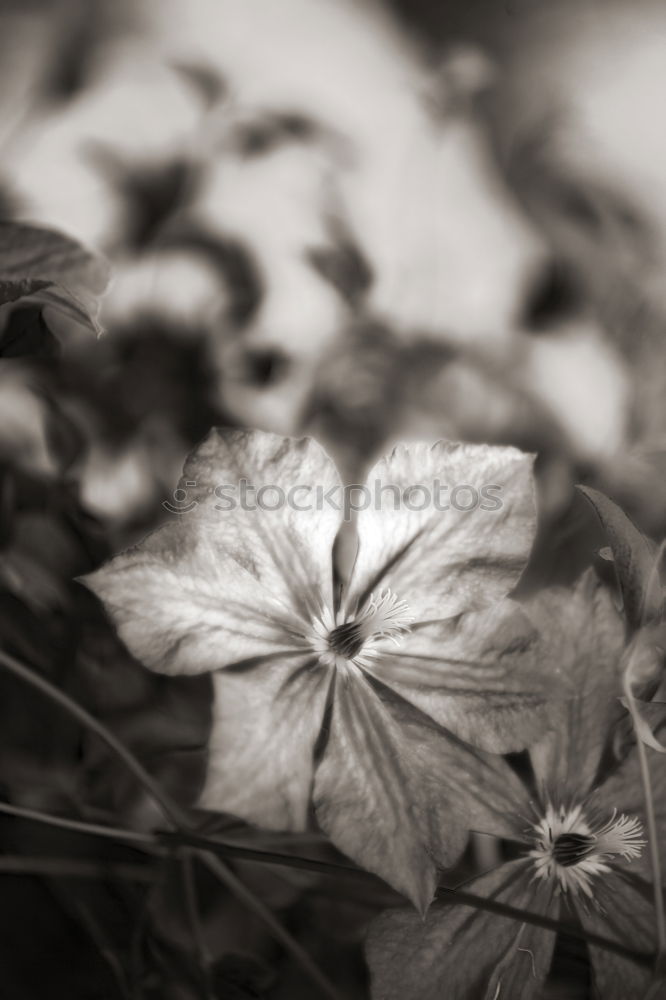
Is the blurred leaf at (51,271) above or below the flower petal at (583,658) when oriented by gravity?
above

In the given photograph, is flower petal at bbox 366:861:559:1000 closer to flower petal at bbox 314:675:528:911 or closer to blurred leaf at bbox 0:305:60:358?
flower petal at bbox 314:675:528:911

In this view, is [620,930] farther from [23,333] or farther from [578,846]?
[23,333]

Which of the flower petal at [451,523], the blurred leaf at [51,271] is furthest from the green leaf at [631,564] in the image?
the blurred leaf at [51,271]

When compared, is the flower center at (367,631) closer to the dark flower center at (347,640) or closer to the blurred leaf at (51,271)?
the dark flower center at (347,640)

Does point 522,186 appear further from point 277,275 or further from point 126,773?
point 126,773

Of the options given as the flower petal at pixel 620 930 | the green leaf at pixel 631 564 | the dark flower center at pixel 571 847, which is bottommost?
the flower petal at pixel 620 930

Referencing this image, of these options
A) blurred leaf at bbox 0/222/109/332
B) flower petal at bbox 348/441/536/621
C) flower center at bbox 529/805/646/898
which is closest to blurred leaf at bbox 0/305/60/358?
blurred leaf at bbox 0/222/109/332

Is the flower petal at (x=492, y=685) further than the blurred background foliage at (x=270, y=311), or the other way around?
the blurred background foliage at (x=270, y=311)
